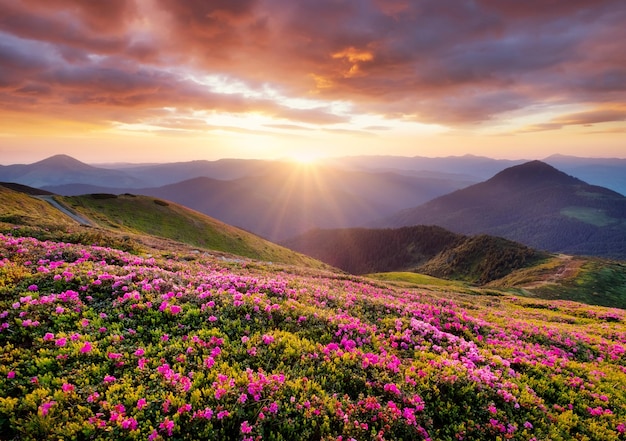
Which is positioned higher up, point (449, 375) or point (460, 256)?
point (449, 375)

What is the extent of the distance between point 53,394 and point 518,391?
45.4 feet

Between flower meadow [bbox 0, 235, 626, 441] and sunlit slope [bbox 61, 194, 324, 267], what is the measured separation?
199ft

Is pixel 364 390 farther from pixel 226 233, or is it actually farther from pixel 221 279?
pixel 226 233

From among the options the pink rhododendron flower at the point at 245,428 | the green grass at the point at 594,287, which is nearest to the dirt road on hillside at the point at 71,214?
the pink rhododendron flower at the point at 245,428

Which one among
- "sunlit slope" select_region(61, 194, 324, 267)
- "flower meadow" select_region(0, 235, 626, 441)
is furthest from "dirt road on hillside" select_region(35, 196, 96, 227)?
"flower meadow" select_region(0, 235, 626, 441)

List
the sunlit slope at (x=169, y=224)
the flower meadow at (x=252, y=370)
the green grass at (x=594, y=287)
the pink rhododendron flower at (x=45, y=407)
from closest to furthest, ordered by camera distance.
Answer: the pink rhododendron flower at (x=45, y=407) < the flower meadow at (x=252, y=370) < the green grass at (x=594, y=287) < the sunlit slope at (x=169, y=224)

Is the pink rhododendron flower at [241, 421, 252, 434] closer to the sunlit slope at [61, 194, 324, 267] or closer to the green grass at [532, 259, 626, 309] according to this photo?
the green grass at [532, 259, 626, 309]

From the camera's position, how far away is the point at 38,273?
42.0 feet

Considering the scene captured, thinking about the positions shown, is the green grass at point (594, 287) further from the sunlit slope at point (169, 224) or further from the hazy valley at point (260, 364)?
the sunlit slope at point (169, 224)

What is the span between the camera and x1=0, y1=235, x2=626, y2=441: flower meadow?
7152 millimetres

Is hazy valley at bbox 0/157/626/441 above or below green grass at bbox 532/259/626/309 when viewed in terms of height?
above

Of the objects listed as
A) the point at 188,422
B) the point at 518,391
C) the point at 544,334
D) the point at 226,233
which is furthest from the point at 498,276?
the point at 188,422

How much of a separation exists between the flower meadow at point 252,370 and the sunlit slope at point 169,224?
2393 inches

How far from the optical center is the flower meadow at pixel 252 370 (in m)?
7.15
